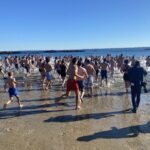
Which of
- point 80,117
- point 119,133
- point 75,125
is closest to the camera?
point 119,133

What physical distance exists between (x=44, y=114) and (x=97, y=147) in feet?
12.8

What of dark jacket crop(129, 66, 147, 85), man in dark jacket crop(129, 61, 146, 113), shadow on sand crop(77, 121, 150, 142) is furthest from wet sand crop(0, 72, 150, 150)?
dark jacket crop(129, 66, 147, 85)

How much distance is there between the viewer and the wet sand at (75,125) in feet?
26.4

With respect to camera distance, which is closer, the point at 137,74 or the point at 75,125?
the point at 75,125

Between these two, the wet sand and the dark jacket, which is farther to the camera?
the dark jacket

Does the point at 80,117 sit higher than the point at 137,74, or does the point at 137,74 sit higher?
the point at 137,74

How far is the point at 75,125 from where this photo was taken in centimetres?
984

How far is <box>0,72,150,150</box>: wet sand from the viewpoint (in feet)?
26.4

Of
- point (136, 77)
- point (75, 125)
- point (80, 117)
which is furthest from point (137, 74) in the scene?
point (75, 125)

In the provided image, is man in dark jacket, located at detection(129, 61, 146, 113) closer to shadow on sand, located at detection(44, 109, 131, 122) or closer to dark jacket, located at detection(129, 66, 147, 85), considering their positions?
dark jacket, located at detection(129, 66, 147, 85)

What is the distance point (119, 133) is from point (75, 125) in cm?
147

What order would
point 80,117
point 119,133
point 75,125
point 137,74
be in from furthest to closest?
point 137,74, point 80,117, point 75,125, point 119,133

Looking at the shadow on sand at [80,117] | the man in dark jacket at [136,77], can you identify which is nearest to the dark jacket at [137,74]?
the man in dark jacket at [136,77]

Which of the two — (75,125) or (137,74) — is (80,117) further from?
(137,74)
